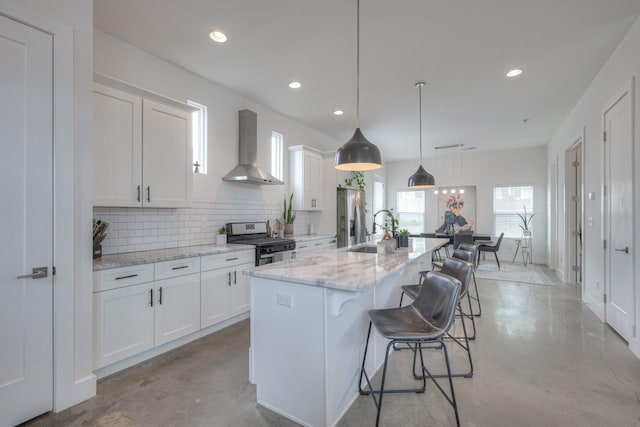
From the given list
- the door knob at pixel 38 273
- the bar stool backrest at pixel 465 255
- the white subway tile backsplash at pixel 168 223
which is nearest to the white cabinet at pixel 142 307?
the door knob at pixel 38 273

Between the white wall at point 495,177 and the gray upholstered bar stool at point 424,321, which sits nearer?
the gray upholstered bar stool at point 424,321

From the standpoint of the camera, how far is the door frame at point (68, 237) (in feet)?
6.28

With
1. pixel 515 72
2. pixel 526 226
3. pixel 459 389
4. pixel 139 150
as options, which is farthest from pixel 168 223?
pixel 526 226

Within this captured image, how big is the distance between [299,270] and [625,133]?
11.3ft

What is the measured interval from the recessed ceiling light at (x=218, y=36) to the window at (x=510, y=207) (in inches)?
308

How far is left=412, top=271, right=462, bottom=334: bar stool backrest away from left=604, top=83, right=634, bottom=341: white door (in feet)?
7.11

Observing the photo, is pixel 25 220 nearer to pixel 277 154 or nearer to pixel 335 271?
pixel 335 271

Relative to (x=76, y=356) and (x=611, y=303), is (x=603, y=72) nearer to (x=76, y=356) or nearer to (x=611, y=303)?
(x=611, y=303)

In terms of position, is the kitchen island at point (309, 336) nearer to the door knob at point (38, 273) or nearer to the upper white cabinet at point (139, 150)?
the door knob at point (38, 273)

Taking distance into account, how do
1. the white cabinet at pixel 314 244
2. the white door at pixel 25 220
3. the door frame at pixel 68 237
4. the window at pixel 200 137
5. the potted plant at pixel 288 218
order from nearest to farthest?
A: the white door at pixel 25 220 → the door frame at pixel 68 237 → the window at pixel 200 137 → the white cabinet at pixel 314 244 → the potted plant at pixel 288 218

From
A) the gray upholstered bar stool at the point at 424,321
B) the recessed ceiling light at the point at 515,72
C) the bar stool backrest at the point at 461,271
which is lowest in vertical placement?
the gray upholstered bar stool at the point at 424,321

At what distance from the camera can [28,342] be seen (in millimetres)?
1801

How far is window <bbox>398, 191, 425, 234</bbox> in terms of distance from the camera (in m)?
9.03

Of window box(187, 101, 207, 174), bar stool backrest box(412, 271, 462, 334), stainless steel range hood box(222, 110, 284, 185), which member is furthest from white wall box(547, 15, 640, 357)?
window box(187, 101, 207, 174)
